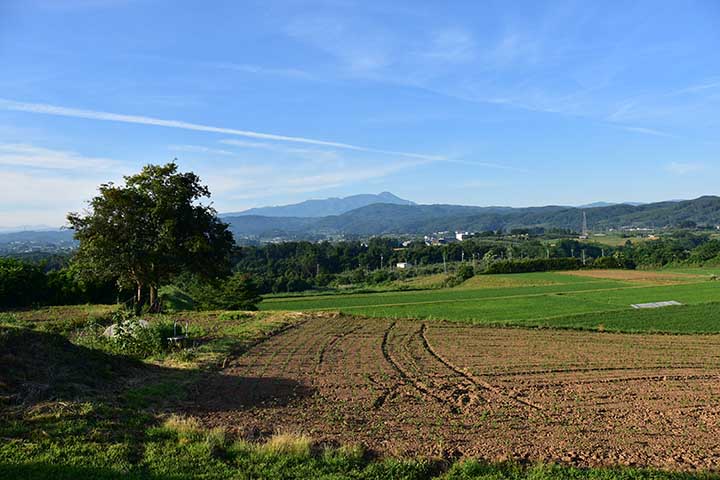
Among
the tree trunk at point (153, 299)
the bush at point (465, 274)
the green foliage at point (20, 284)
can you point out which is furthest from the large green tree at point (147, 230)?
the bush at point (465, 274)

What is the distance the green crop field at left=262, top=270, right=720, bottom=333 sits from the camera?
28080mm

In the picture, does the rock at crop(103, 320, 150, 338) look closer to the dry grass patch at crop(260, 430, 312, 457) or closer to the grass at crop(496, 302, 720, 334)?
the dry grass patch at crop(260, 430, 312, 457)

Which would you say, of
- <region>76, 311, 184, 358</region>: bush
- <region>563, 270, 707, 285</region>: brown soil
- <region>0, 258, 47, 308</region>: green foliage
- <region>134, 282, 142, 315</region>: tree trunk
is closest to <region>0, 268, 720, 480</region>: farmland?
<region>76, 311, 184, 358</region>: bush

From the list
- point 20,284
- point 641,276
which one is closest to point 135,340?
point 20,284

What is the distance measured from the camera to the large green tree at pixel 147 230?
22266mm

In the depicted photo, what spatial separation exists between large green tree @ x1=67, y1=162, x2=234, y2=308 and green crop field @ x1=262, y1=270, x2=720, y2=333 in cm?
1186

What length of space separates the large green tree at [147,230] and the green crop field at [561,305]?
11860 millimetres

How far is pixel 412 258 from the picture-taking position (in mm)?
111438

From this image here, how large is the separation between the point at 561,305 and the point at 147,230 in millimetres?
30068

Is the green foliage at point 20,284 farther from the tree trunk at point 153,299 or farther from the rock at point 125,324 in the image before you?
the rock at point 125,324

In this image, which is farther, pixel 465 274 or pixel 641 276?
pixel 465 274

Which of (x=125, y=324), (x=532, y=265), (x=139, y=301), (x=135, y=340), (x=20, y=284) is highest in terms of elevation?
(x=20, y=284)

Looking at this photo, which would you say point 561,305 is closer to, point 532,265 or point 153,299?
point 153,299

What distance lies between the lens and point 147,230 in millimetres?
23016
